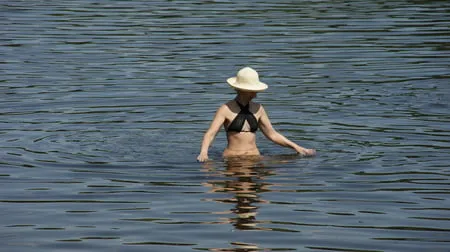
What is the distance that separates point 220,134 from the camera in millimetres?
17578

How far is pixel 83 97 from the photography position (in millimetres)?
20328

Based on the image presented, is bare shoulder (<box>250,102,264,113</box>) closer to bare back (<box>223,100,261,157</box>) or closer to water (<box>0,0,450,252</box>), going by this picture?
bare back (<box>223,100,261,157</box>)

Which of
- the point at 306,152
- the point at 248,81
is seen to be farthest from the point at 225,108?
the point at 306,152

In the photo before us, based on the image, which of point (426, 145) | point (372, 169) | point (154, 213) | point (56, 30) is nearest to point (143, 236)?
point (154, 213)

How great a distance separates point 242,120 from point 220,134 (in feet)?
8.51

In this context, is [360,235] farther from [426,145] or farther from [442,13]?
[442,13]

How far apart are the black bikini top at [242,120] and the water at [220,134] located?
45cm

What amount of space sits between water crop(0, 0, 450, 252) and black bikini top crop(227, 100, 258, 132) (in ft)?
1.47

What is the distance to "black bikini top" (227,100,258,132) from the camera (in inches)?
591

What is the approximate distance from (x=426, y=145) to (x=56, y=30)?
15.2m

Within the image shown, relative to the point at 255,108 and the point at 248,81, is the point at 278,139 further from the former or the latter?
the point at 248,81

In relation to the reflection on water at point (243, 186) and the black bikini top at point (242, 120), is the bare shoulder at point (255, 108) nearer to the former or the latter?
the black bikini top at point (242, 120)

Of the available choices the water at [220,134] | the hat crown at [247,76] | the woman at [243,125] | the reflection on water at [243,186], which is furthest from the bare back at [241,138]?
the hat crown at [247,76]

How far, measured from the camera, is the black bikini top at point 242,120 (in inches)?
591
